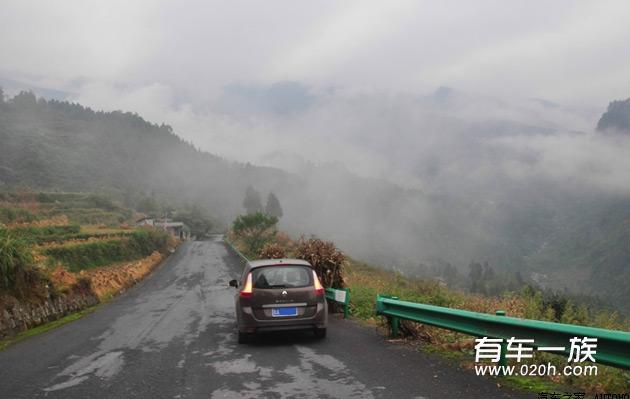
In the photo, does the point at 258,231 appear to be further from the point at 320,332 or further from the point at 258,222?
the point at 320,332

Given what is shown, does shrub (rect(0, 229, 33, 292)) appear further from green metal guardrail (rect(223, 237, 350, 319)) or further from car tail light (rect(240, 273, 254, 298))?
green metal guardrail (rect(223, 237, 350, 319))

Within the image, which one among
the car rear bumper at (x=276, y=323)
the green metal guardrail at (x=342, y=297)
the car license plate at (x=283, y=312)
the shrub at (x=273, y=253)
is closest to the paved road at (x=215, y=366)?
the car rear bumper at (x=276, y=323)

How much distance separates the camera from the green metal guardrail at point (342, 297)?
12.3 m

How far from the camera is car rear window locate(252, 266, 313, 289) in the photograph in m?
9.45

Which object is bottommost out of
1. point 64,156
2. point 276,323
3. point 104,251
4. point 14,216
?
point 104,251

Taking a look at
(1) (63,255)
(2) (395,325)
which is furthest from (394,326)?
(1) (63,255)

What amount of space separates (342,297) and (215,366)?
5258mm

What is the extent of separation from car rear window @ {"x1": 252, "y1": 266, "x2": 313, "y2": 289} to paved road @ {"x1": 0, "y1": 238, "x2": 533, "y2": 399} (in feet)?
3.59

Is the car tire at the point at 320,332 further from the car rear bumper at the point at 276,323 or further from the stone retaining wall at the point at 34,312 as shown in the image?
the stone retaining wall at the point at 34,312

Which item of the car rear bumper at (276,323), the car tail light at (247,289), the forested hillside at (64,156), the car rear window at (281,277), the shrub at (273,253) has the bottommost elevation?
the car rear bumper at (276,323)

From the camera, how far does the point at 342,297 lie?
40.7ft

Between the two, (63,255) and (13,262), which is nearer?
(13,262)

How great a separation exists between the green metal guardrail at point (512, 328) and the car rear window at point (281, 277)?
1.52 metres

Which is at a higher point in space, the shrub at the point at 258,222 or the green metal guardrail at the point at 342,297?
the shrub at the point at 258,222
